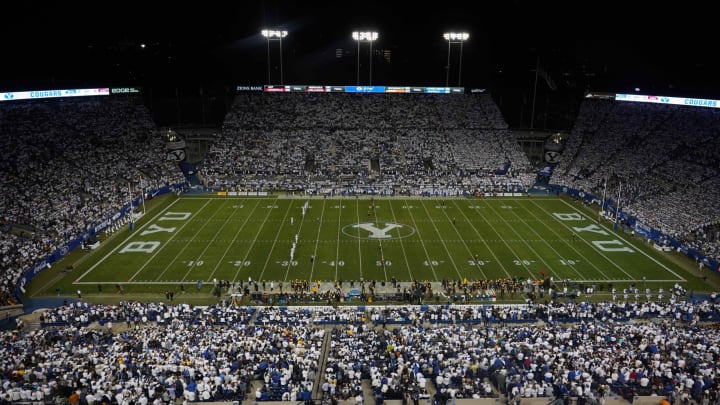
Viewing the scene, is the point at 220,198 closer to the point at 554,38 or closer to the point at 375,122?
the point at 375,122

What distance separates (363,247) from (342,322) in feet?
41.3

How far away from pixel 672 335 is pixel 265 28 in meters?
58.3

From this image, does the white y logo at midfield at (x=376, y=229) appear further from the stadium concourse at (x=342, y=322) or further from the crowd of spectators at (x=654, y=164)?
the crowd of spectators at (x=654, y=164)

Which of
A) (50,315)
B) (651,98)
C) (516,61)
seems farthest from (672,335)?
(516,61)

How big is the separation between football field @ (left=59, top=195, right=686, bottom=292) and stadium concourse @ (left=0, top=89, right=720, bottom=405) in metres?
2.97

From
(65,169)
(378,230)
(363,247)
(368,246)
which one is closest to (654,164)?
(378,230)

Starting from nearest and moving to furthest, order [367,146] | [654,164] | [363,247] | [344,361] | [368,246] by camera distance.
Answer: [344,361]
[363,247]
[368,246]
[654,164]
[367,146]

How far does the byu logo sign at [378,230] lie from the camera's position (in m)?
39.3

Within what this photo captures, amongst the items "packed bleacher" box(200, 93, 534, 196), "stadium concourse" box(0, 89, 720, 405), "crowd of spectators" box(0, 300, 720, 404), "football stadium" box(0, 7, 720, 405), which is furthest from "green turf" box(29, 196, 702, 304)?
"crowd of spectators" box(0, 300, 720, 404)

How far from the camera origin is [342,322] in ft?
80.3

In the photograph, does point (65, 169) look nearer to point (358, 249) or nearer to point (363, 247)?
point (358, 249)

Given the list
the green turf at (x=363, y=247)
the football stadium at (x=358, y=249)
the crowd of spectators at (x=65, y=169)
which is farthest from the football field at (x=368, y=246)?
the crowd of spectators at (x=65, y=169)

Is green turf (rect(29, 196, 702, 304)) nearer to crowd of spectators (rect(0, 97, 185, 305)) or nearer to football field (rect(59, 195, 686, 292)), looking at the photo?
football field (rect(59, 195, 686, 292))

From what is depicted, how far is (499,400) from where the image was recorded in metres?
17.1
